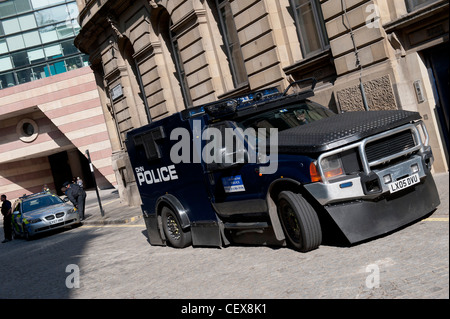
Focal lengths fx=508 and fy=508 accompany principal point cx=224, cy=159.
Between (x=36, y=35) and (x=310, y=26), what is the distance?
4451 cm

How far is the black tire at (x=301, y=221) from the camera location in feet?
21.0

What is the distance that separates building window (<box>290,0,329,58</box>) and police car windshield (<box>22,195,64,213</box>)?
11538mm

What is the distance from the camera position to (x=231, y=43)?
650 inches

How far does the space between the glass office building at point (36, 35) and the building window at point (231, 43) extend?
37733 mm

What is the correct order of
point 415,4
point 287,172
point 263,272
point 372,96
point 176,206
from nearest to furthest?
point 263,272, point 287,172, point 176,206, point 415,4, point 372,96

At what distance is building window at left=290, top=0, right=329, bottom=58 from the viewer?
501 inches

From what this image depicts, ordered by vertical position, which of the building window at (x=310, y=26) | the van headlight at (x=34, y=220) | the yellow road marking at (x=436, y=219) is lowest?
the yellow road marking at (x=436, y=219)

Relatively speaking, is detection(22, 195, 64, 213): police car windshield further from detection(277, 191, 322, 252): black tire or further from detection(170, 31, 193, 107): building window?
detection(277, 191, 322, 252): black tire

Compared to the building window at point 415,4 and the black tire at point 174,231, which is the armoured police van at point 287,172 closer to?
the black tire at point 174,231

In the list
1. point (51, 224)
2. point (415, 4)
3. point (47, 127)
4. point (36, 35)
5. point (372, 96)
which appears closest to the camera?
point (415, 4)

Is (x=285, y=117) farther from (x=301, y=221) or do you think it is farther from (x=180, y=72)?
(x=180, y=72)

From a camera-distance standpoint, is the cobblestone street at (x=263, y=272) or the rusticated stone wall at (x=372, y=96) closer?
the cobblestone street at (x=263, y=272)

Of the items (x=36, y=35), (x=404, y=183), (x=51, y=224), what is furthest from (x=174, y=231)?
(x=36, y=35)

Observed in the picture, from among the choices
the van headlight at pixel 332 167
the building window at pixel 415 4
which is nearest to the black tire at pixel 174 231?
the van headlight at pixel 332 167
